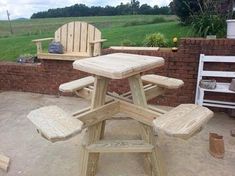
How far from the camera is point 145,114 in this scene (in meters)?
2.31

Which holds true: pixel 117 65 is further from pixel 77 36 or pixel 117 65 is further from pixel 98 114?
pixel 77 36

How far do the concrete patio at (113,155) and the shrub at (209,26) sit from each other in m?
1.29

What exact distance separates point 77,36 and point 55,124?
3.19 meters

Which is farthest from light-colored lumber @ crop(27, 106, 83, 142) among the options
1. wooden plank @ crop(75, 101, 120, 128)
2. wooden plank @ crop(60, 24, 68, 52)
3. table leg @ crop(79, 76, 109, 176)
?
wooden plank @ crop(60, 24, 68, 52)

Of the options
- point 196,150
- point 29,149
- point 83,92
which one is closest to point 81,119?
point 83,92

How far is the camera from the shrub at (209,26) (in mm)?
4383

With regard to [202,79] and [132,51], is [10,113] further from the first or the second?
[202,79]

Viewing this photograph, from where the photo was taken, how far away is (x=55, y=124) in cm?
203

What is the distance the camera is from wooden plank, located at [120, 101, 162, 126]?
227 cm

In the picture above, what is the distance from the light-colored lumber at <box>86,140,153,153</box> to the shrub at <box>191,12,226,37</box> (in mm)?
2635

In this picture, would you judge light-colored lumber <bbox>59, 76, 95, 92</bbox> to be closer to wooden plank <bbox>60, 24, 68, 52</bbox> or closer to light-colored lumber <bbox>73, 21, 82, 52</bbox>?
light-colored lumber <bbox>73, 21, 82, 52</bbox>

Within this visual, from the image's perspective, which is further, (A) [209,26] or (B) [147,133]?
(A) [209,26]

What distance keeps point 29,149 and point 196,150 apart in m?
1.71

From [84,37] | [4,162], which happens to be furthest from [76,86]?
[84,37]
